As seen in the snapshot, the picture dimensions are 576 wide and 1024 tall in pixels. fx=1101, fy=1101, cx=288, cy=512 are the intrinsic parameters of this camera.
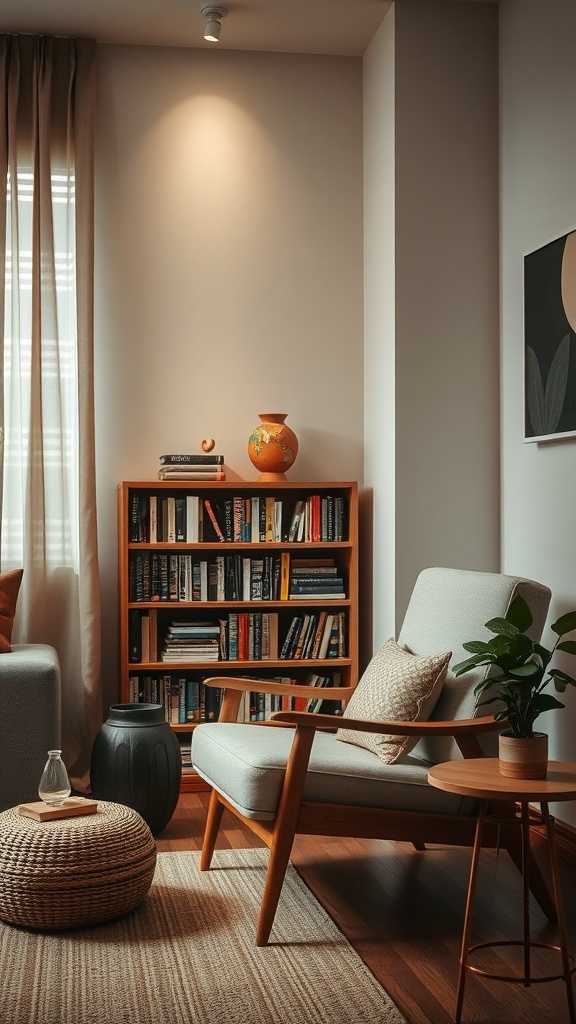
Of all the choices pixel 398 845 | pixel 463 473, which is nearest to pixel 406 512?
pixel 463 473

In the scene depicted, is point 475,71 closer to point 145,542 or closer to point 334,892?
point 145,542

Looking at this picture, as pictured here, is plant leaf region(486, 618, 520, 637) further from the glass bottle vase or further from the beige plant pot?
the glass bottle vase

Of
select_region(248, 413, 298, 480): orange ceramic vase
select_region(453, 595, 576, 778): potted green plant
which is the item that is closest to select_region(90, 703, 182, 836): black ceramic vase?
select_region(248, 413, 298, 480): orange ceramic vase

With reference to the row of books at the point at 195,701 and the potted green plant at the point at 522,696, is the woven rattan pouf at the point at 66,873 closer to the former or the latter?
the potted green plant at the point at 522,696

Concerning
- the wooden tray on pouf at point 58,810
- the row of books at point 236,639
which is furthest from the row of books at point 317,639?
the wooden tray on pouf at point 58,810

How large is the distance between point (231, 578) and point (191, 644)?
32 centimetres

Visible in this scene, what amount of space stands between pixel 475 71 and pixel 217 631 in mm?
2467

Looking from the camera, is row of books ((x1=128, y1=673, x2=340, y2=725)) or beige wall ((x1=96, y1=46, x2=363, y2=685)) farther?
beige wall ((x1=96, y1=46, x2=363, y2=685))

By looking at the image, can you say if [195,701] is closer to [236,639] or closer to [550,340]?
[236,639]

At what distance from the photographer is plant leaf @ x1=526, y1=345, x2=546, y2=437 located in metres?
3.81

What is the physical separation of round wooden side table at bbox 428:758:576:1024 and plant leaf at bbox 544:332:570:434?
53.4 inches

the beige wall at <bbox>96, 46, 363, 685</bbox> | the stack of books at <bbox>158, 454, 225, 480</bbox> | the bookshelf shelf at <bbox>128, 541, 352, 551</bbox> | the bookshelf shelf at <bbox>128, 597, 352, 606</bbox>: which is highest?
the beige wall at <bbox>96, 46, 363, 685</bbox>

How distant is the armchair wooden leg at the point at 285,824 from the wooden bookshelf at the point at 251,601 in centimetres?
163

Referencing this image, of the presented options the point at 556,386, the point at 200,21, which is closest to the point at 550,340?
the point at 556,386
